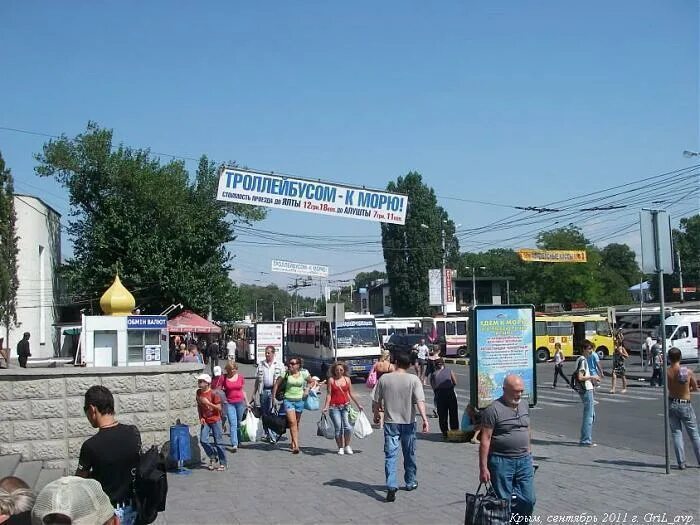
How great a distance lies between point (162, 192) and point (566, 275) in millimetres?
47448

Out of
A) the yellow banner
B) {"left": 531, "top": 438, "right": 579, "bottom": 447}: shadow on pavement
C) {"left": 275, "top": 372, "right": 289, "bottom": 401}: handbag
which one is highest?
the yellow banner

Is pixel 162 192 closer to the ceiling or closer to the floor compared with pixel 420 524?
closer to the ceiling

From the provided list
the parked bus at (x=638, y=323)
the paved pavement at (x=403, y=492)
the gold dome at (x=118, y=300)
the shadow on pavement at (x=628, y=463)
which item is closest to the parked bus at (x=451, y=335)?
the parked bus at (x=638, y=323)

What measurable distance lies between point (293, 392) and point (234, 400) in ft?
3.21

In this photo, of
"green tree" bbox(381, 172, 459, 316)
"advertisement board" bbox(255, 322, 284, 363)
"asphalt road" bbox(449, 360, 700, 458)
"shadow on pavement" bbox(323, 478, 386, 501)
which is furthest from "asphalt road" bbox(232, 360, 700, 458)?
"green tree" bbox(381, 172, 459, 316)

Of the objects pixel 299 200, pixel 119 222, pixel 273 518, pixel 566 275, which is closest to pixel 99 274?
pixel 119 222

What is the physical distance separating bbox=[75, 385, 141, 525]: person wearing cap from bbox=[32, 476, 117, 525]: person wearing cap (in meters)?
1.43

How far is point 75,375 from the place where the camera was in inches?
384

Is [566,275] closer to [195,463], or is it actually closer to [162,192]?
[162,192]

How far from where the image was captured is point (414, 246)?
6712 centimetres

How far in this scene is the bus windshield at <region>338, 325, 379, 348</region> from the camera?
107 ft

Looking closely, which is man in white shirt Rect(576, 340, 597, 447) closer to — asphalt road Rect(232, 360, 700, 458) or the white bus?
asphalt road Rect(232, 360, 700, 458)

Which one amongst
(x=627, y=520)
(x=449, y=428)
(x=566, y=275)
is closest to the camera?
(x=627, y=520)

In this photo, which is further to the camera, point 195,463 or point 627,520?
point 195,463
